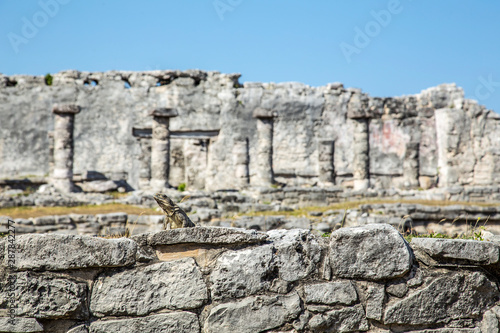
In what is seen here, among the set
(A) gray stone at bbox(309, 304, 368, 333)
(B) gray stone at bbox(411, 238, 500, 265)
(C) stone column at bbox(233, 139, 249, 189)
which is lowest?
(A) gray stone at bbox(309, 304, 368, 333)

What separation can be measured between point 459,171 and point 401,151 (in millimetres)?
2915

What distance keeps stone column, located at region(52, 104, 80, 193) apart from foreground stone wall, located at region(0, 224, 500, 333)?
15433 mm

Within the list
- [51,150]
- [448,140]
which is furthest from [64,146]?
[448,140]

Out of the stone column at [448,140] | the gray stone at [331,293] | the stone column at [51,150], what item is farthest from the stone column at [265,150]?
the gray stone at [331,293]

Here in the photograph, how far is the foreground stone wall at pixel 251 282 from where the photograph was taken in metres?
2.88

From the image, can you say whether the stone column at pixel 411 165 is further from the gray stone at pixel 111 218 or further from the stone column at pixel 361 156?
the gray stone at pixel 111 218

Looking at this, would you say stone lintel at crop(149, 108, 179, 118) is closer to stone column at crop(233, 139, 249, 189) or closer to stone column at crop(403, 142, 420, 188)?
stone column at crop(233, 139, 249, 189)

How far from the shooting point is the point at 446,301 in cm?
321

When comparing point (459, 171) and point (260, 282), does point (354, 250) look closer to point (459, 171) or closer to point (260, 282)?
point (260, 282)

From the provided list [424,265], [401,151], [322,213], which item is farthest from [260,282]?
[401,151]

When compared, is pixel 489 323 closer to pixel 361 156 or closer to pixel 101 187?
pixel 101 187

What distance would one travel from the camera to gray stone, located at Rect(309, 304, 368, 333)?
310 cm

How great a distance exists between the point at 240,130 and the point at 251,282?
68.4ft

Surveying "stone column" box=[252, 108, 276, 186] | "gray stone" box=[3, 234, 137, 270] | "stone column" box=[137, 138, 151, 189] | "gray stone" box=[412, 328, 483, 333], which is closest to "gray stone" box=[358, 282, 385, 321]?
"gray stone" box=[412, 328, 483, 333]
